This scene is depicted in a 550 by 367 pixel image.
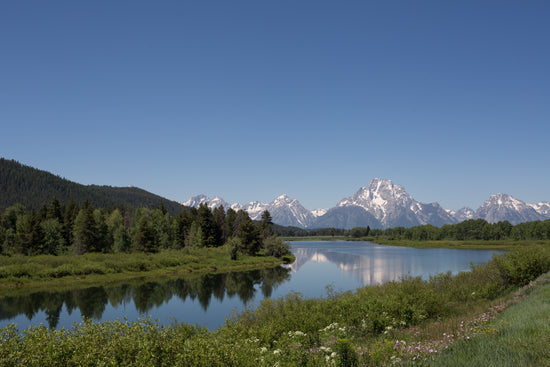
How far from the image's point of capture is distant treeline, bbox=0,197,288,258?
8169cm

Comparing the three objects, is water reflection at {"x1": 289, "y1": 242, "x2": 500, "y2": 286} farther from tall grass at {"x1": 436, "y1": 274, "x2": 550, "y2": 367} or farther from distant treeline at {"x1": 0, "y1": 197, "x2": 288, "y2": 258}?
tall grass at {"x1": 436, "y1": 274, "x2": 550, "y2": 367}

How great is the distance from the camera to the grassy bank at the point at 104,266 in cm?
6225

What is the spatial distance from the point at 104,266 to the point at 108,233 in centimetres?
2513

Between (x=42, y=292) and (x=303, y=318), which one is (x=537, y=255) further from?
(x=42, y=292)

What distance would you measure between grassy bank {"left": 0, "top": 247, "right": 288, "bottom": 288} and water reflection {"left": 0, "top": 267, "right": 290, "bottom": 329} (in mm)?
7818

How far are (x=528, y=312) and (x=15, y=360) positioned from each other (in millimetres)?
19694

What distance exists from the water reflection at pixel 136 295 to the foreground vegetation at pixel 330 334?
2519cm

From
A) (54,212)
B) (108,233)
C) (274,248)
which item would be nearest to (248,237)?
(274,248)

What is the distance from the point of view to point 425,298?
25000 mm

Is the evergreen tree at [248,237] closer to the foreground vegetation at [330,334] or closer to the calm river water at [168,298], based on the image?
the calm river water at [168,298]

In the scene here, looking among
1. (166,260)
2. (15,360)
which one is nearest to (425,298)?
(15,360)

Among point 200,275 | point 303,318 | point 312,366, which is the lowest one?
point 200,275

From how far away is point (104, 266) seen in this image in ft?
236

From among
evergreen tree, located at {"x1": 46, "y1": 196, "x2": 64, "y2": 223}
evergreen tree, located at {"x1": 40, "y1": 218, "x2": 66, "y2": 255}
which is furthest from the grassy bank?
evergreen tree, located at {"x1": 46, "y1": 196, "x2": 64, "y2": 223}
